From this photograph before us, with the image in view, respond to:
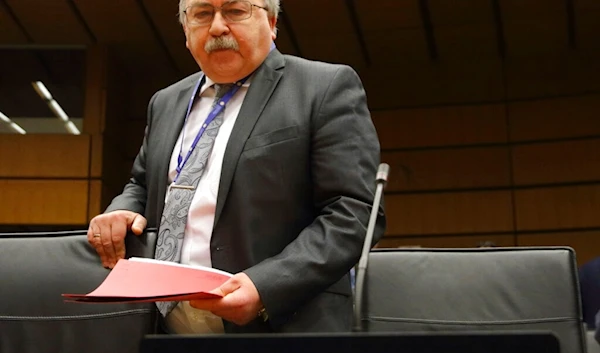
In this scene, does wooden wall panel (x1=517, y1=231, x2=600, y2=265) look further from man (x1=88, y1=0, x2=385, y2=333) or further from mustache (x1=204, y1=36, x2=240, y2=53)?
mustache (x1=204, y1=36, x2=240, y2=53)

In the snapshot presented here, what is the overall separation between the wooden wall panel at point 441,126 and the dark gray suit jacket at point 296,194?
4894mm

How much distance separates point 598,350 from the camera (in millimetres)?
2133

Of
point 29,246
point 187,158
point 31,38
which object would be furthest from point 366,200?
point 31,38

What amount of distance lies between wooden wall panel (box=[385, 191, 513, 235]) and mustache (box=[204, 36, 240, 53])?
4.95m

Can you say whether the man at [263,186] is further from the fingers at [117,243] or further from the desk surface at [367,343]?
the desk surface at [367,343]

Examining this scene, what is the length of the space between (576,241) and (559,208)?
274mm

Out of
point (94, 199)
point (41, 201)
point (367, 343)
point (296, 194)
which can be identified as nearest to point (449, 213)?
point (94, 199)

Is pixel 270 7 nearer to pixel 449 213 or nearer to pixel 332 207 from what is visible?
pixel 332 207

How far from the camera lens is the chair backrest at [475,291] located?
1.62 m

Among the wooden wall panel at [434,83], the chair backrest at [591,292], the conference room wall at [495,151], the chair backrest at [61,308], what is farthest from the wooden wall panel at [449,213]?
the chair backrest at [61,308]

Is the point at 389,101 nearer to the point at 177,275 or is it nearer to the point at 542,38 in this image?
the point at 542,38

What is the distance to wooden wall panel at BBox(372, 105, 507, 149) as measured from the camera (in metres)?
6.31

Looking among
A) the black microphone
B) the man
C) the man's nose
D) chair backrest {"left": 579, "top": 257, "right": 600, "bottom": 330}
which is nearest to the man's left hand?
the man

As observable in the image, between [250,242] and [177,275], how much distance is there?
207mm
